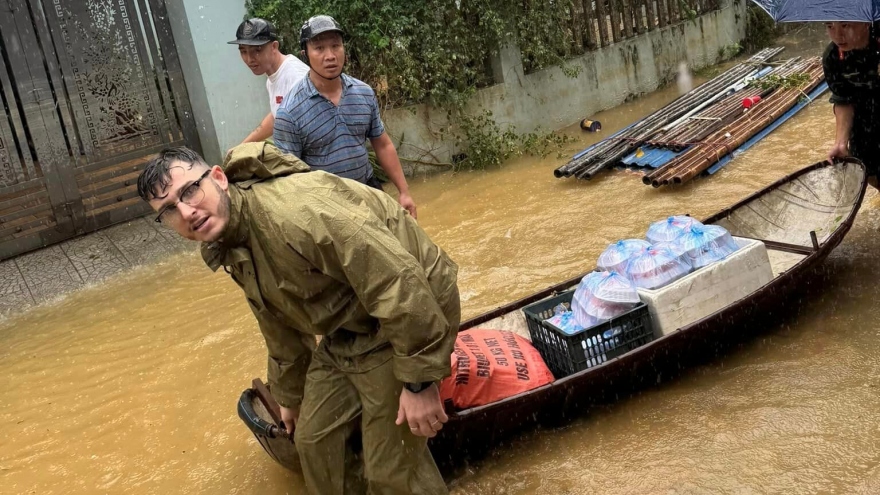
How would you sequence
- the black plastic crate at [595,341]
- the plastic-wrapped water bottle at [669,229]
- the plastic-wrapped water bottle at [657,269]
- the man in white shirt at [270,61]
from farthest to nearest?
the man in white shirt at [270,61], the plastic-wrapped water bottle at [669,229], the plastic-wrapped water bottle at [657,269], the black plastic crate at [595,341]

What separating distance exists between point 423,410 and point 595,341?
1.61m

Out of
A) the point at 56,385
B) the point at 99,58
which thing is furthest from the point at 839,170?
the point at 99,58

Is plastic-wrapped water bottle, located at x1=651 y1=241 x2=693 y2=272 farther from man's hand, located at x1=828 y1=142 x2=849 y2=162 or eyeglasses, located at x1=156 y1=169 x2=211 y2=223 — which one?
eyeglasses, located at x1=156 y1=169 x2=211 y2=223

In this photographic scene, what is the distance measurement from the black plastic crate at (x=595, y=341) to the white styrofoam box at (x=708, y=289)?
0.08 meters

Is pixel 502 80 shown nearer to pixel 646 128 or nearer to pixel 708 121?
pixel 646 128

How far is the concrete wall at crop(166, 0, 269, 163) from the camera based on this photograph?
8734 mm

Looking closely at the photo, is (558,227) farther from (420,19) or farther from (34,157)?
(34,157)

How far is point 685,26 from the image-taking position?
Result: 41.6ft

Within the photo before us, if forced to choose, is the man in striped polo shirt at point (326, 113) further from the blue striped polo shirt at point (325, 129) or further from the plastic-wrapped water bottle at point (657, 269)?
the plastic-wrapped water bottle at point (657, 269)

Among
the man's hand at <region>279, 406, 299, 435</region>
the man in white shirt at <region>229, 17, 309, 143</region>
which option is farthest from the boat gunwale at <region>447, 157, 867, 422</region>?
the man in white shirt at <region>229, 17, 309, 143</region>

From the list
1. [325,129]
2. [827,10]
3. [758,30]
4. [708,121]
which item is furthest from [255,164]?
[758,30]

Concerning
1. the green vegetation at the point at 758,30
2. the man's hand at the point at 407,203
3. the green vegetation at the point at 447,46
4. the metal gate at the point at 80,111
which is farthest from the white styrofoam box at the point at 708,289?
the green vegetation at the point at 758,30

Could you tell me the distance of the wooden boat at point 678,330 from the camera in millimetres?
3949

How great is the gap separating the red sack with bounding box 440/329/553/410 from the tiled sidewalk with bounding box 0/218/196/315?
5.10 metres
